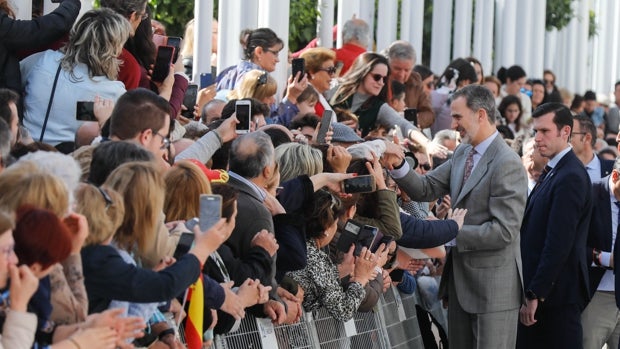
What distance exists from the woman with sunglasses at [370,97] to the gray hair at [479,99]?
1.95m

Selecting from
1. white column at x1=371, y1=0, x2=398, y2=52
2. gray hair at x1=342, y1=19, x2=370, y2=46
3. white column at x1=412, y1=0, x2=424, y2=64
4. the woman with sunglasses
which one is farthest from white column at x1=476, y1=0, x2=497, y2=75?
the woman with sunglasses

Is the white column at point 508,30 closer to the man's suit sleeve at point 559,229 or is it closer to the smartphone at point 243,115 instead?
the man's suit sleeve at point 559,229

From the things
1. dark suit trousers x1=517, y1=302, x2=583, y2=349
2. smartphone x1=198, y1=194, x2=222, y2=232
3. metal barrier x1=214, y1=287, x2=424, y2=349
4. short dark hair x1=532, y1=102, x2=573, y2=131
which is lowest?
dark suit trousers x1=517, y1=302, x2=583, y2=349

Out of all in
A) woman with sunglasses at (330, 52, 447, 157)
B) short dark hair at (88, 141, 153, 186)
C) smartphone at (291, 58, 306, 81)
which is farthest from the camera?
woman with sunglasses at (330, 52, 447, 157)

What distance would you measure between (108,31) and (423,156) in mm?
4700

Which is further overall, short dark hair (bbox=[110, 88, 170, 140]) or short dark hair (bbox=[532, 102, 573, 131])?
short dark hair (bbox=[532, 102, 573, 131])

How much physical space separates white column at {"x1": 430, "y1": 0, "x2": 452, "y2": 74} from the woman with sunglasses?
41.4 ft

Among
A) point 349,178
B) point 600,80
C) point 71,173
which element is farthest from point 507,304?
point 600,80

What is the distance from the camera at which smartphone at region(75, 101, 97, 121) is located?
810 cm

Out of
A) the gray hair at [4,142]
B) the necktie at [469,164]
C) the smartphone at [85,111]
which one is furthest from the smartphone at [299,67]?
the gray hair at [4,142]

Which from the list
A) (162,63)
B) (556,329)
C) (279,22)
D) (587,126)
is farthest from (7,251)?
(279,22)

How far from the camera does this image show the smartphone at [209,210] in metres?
6.47

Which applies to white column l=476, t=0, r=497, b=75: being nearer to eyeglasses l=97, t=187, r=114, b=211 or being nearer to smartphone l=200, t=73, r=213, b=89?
smartphone l=200, t=73, r=213, b=89

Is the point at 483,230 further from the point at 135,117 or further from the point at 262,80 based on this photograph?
the point at 135,117
